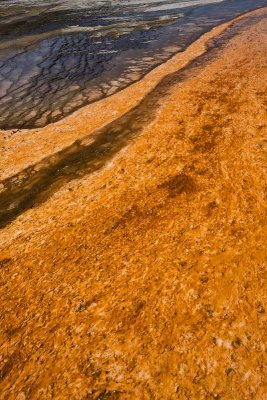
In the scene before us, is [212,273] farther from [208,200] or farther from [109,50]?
[109,50]

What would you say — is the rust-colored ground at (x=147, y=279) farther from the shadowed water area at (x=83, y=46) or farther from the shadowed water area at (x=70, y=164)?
the shadowed water area at (x=83, y=46)

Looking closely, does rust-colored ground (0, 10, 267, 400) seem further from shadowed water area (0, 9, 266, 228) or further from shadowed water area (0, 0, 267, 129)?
shadowed water area (0, 0, 267, 129)

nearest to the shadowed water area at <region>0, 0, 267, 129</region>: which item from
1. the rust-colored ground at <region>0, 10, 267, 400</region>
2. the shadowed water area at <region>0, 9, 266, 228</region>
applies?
the shadowed water area at <region>0, 9, 266, 228</region>

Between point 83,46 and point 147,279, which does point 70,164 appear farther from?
point 83,46

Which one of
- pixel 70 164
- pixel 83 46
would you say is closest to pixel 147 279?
pixel 70 164

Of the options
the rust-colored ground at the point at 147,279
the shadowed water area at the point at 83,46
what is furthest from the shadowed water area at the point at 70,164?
the shadowed water area at the point at 83,46

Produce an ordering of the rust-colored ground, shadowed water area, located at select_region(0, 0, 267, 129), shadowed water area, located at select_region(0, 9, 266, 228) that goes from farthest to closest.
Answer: shadowed water area, located at select_region(0, 0, 267, 129)
shadowed water area, located at select_region(0, 9, 266, 228)
the rust-colored ground
